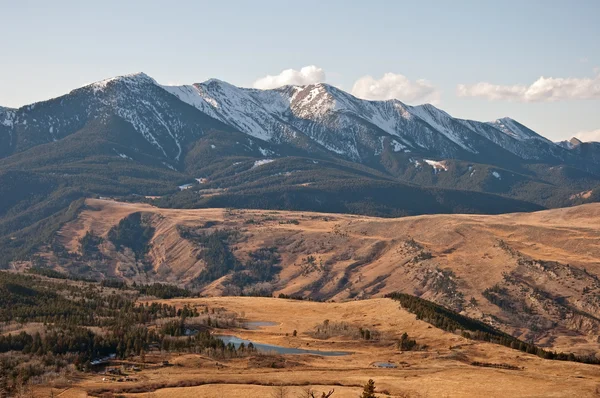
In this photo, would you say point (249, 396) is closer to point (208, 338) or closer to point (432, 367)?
point (432, 367)

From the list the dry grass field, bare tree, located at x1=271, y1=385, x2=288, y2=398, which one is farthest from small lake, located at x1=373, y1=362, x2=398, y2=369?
bare tree, located at x1=271, y1=385, x2=288, y2=398

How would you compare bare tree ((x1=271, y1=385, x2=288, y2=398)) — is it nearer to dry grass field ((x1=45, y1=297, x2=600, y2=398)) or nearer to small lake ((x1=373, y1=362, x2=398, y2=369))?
dry grass field ((x1=45, y1=297, x2=600, y2=398))

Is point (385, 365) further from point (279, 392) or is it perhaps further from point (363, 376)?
point (279, 392)

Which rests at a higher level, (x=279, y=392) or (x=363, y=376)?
(x=279, y=392)

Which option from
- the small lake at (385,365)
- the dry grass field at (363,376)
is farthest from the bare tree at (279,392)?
the small lake at (385,365)

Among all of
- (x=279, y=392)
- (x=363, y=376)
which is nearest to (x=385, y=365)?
(x=363, y=376)

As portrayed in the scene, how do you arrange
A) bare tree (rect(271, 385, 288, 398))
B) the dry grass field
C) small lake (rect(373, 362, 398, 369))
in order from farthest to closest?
small lake (rect(373, 362, 398, 369)) → the dry grass field → bare tree (rect(271, 385, 288, 398))

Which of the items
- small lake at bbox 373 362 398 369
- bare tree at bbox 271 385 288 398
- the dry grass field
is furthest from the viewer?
small lake at bbox 373 362 398 369

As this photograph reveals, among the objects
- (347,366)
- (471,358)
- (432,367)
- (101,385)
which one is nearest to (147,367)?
(101,385)

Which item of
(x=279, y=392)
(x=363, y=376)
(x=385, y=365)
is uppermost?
(x=279, y=392)

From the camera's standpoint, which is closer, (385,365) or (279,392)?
(279,392)

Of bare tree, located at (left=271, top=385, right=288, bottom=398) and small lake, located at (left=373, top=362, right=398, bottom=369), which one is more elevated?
bare tree, located at (left=271, top=385, right=288, bottom=398)

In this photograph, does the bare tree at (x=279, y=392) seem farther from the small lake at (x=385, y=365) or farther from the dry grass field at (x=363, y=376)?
the small lake at (x=385, y=365)
